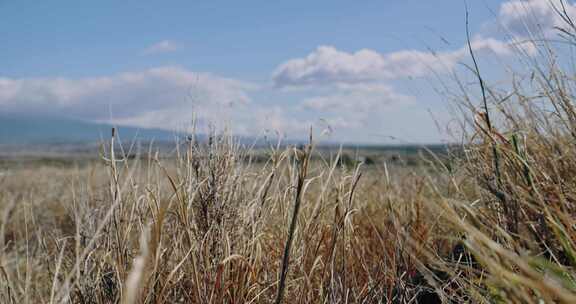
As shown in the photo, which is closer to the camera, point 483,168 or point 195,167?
point 483,168

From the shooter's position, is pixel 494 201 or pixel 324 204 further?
pixel 324 204

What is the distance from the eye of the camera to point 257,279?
1.92m

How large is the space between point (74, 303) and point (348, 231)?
44.2 inches

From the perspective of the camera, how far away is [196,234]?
1949 millimetres

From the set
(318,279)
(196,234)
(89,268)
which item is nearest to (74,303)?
(89,268)

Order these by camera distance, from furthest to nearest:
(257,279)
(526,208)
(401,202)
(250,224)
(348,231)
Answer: (401,202) → (348,231) → (250,224) → (257,279) → (526,208)

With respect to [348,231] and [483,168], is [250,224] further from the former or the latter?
[483,168]

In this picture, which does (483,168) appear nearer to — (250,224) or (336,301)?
(336,301)

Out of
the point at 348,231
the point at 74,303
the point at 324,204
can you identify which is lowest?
the point at 74,303

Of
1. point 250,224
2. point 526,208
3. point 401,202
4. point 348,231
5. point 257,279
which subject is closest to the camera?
point 526,208

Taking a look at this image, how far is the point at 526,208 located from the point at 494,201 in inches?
7.0

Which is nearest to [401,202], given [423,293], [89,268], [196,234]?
[423,293]

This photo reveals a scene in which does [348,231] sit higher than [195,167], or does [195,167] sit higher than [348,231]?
[195,167]

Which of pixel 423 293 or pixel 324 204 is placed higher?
pixel 324 204
